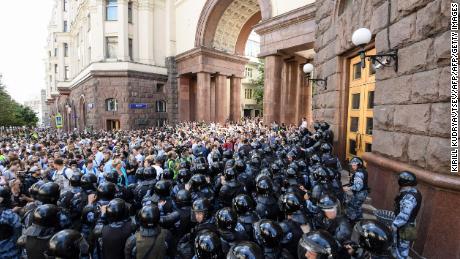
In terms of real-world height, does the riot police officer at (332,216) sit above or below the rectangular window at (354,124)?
below

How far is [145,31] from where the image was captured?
23.9m

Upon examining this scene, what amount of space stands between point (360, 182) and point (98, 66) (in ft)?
77.2

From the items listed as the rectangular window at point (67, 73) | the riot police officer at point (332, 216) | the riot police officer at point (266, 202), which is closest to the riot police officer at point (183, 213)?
the riot police officer at point (266, 202)

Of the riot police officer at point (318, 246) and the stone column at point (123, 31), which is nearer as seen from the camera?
the riot police officer at point (318, 246)

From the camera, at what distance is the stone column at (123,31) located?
22469 mm

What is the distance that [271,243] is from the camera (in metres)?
2.47

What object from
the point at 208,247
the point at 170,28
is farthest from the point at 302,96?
the point at 208,247

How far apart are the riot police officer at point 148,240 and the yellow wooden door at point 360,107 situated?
18.3 ft

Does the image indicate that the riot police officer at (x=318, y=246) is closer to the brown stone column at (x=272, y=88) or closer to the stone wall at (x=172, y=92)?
the brown stone column at (x=272, y=88)

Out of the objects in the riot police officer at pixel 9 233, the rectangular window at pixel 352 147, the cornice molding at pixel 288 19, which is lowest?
the riot police officer at pixel 9 233

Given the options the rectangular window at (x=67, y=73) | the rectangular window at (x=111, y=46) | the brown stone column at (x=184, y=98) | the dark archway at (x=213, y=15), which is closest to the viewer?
the dark archway at (x=213, y=15)

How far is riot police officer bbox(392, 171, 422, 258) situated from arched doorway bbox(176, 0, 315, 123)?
1136cm

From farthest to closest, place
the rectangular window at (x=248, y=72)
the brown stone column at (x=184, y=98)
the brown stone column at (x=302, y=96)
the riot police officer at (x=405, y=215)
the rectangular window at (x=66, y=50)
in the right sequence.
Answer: the rectangular window at (x=248, y=72) → the rectangular window at (x=66, y=50) → the brown stone column at (x=184, y=98) → the brown stone column at (x=302, y=96) → the riot police officer at (x=405, y=215)

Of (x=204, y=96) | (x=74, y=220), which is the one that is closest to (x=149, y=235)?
(x=74, y=220)
